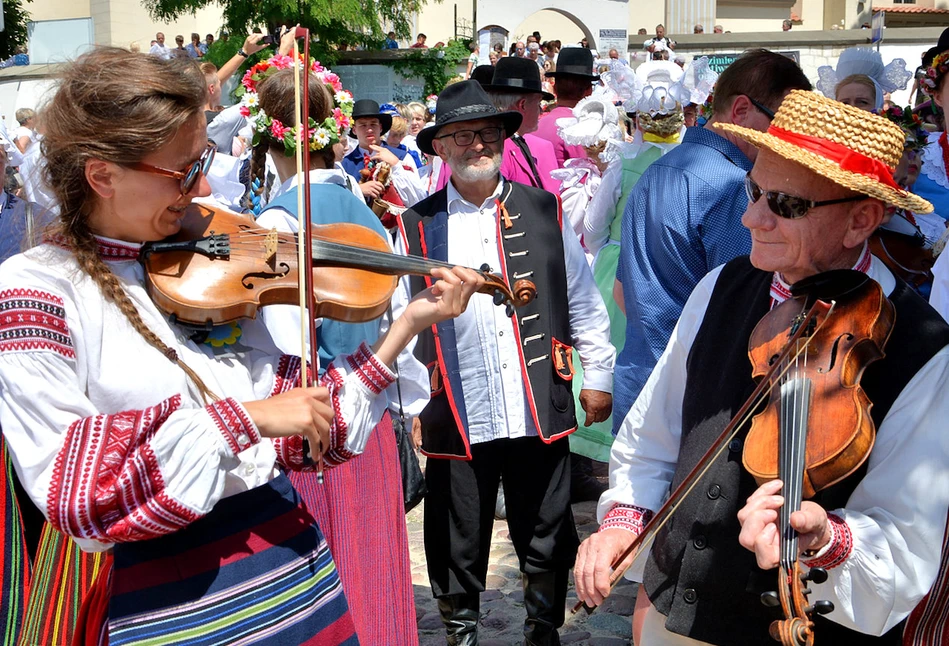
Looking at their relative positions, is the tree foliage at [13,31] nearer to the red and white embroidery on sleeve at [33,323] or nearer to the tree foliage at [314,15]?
the tree foliage at [314,15]

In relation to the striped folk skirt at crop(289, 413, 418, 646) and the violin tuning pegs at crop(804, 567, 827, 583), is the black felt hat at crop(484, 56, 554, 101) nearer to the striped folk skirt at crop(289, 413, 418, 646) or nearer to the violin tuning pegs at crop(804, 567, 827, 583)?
the striped folk skirt at crop(289, 413, 418, 646)

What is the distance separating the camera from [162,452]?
164 centimetres

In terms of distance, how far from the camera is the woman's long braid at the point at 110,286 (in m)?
1.79

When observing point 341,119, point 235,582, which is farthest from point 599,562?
point 341,119

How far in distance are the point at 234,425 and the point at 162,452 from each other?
0.13 metres

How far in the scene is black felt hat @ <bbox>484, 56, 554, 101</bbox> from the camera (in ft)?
19.3

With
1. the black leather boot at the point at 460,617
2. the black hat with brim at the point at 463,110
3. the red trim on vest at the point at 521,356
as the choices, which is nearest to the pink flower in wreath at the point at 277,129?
the black hat with brim at the point at 463,110

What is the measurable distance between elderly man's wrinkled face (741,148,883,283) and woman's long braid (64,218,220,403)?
3.76ft

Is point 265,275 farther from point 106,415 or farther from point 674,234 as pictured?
point 674,234

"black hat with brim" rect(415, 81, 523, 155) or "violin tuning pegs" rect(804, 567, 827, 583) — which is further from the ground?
"black hat with brim" rect(415, 81, 523, 155)

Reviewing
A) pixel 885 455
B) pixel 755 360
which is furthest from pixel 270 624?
pixel 885 455

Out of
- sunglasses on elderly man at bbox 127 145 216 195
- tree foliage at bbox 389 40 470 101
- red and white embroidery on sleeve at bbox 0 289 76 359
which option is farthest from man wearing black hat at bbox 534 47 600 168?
tree foliage at bbox 389 40 470 101

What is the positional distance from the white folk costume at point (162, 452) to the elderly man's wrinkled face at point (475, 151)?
1.62 m

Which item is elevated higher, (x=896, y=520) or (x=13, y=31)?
(x=13, y=31)
